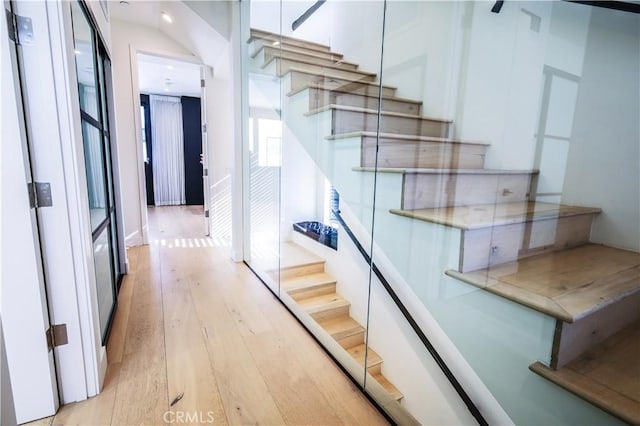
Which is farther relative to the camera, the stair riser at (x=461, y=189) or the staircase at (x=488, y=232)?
the stair riser at (x=461, y=189)

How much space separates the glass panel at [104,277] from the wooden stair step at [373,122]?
1.49 m

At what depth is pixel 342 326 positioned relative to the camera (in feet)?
7.57

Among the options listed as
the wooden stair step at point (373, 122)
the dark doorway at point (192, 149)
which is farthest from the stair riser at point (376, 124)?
the dark doorway at point (192, 149)

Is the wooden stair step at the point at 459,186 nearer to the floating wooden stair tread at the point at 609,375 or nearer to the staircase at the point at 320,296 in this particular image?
the floating wooden stair tread at the point at 609,375

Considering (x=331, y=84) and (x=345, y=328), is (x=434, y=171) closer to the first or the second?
(x=331, y=84)

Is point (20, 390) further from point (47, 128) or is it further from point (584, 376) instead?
Answer: point (584, 376)

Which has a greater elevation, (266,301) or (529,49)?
(529,49)

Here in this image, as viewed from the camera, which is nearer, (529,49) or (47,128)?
(47,128)

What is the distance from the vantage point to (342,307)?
244cm

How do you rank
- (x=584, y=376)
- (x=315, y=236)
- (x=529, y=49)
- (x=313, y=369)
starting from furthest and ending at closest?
(x=315, y=236)
(x=529, y=49)
(x=313, y=369)
(x=584, y=376)

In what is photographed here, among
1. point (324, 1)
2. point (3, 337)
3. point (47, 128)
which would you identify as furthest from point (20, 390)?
point (324, 1)

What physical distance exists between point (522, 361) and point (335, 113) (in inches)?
57.4

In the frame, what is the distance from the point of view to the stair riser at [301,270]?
8.28 ft

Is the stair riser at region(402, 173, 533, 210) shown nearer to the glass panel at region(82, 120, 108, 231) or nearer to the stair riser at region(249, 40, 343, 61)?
the glass panel at region(82, 120, 108, 231)
